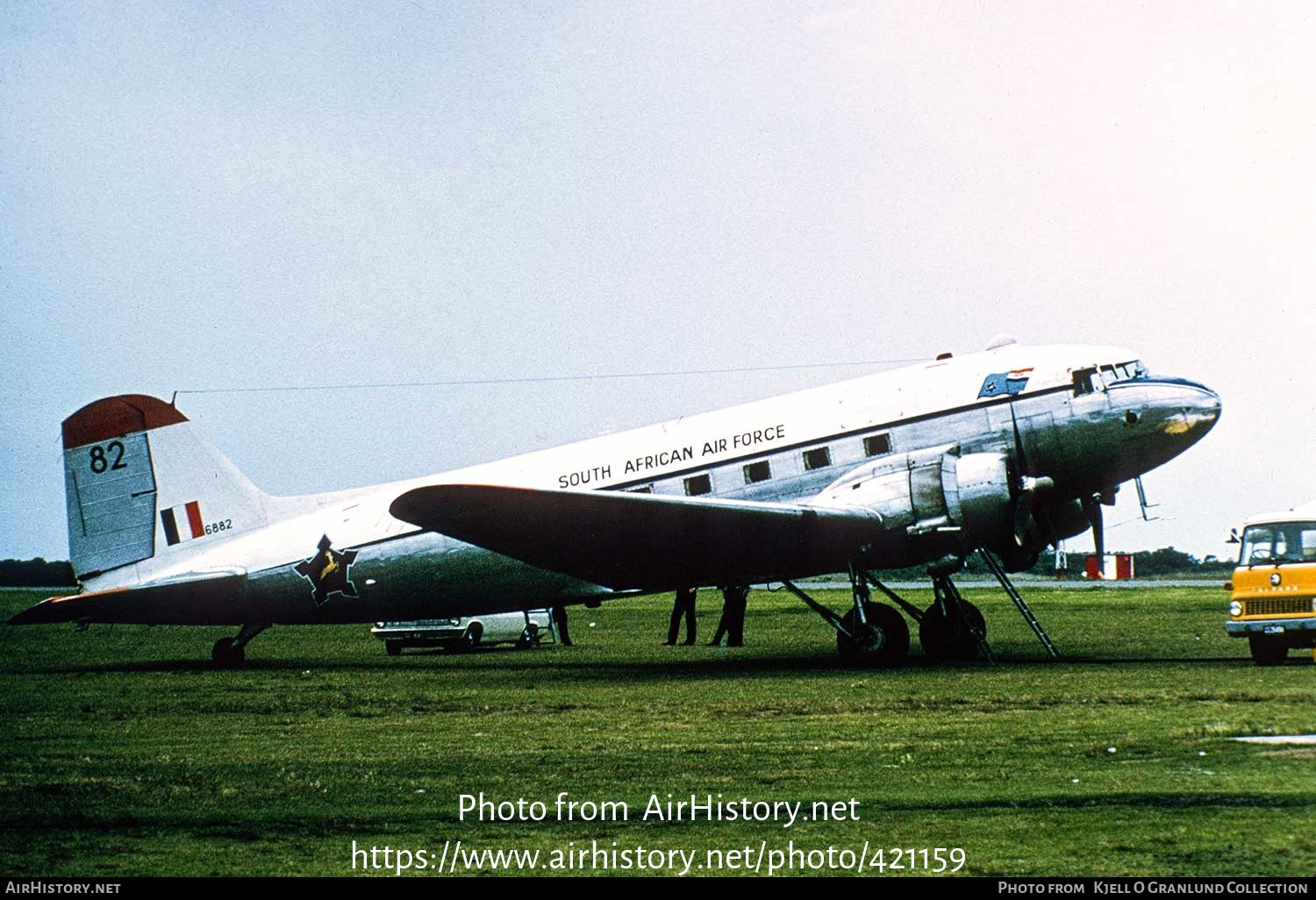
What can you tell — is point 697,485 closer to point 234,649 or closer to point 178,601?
point 234,649

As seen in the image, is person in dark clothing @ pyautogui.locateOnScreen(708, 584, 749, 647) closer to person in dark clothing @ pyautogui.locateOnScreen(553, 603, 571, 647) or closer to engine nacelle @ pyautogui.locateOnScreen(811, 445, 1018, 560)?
person in dark clothing @ pyautogui.locateOnScreen(553, 603, 571, 647)

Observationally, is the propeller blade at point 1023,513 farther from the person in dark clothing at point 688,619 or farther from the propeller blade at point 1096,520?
the person in dark clothing at point 688,619

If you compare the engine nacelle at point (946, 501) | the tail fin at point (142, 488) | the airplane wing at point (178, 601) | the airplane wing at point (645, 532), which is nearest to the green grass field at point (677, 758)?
the airplane wing at point (178, 601)

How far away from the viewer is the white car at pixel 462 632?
26.0 meters

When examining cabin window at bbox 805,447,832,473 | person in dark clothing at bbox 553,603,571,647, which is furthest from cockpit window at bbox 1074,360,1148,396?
person in dark clothing at bbox 553,603,571,647

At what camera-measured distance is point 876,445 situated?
19.0 meters

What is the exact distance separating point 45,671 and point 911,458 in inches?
535

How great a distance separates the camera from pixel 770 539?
60.1ft

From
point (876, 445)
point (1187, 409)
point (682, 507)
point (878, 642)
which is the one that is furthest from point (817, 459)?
point (1187, 409)

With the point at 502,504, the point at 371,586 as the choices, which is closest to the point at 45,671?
the point at 371,586

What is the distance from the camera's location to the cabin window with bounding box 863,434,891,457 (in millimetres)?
18906

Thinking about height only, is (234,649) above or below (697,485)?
below

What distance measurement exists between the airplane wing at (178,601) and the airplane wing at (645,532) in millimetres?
5649

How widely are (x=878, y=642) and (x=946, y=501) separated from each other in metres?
2.19
